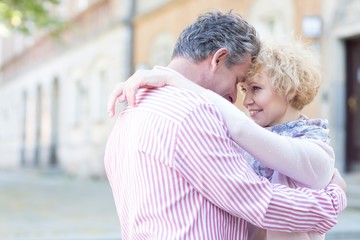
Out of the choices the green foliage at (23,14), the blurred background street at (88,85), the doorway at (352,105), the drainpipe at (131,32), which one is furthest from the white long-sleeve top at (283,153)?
the drainpipe at (131,32)

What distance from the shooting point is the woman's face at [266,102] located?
233cm

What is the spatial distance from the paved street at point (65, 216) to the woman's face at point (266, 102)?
6.46m

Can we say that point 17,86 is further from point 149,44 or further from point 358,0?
point 358,0

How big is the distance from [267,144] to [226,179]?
0.16 meters

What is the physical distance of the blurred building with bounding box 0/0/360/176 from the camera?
1378 centimetres

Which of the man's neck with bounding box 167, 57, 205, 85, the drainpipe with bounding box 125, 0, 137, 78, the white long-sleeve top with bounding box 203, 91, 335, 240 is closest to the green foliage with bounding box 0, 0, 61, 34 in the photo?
the drainpipe with bounding box 125, 0, 137, 78

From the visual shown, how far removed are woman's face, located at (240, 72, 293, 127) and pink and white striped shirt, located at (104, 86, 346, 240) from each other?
0.31 metres

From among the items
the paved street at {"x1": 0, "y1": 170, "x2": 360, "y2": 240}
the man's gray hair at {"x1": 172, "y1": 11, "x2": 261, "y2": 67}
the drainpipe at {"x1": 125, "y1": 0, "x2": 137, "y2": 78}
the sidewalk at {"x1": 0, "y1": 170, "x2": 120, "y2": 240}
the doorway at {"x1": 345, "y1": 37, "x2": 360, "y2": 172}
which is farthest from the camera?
the drainpipe at {"x1": 125, "y1": 0, "x2": 137, "y2": 78}

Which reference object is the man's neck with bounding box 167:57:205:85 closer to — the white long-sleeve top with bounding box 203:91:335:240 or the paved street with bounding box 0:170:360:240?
the white long-sleeve top with bounding box 203:91:335:240

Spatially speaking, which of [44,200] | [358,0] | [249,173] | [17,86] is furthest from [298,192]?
[17,86]

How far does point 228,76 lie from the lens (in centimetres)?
220

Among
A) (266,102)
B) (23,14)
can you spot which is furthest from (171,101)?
(23,14)

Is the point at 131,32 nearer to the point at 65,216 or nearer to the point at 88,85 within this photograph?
the point at 88,85

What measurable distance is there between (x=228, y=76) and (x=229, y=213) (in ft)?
1.28
